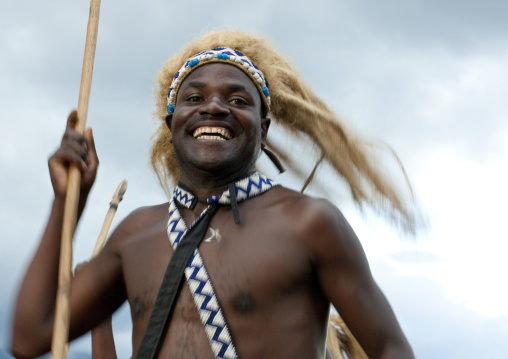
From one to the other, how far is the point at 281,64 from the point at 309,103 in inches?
9.4

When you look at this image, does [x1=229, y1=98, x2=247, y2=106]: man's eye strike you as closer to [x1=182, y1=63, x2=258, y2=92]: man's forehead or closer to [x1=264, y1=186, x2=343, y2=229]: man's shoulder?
[x1=182, y1=63, x2=258, y2=92]: man's forehead

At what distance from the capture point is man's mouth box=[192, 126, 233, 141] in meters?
3.03

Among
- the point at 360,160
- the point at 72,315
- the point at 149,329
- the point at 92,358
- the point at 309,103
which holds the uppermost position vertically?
the point at 309,103

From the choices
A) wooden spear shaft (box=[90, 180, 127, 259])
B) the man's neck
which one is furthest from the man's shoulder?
wooden spear shaft (box=[90, 180, 127, 259])

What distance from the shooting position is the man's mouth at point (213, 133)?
3.03m

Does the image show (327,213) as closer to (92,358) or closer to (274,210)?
(274,210)

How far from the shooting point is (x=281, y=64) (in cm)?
389

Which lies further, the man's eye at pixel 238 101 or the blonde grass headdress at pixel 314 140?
the blonde grass headdress at pixel 314 140

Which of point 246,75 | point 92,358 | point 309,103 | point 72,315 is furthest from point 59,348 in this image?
point 92,358

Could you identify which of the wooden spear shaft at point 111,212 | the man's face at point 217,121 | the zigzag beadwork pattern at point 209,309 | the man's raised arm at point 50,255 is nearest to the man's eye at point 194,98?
the man's face at point 217,121

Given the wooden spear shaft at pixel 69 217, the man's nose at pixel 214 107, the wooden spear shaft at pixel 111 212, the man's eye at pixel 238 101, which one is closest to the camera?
the wooden spear shaft at pixel 69 217

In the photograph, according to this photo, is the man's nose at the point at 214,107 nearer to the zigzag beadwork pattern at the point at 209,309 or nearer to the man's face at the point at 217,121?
the man's face at the point at 217,121

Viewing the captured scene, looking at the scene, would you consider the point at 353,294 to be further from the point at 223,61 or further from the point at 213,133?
the point at 223,61

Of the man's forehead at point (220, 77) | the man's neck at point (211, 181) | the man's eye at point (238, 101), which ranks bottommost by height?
the man's neck at point (211, 181)
